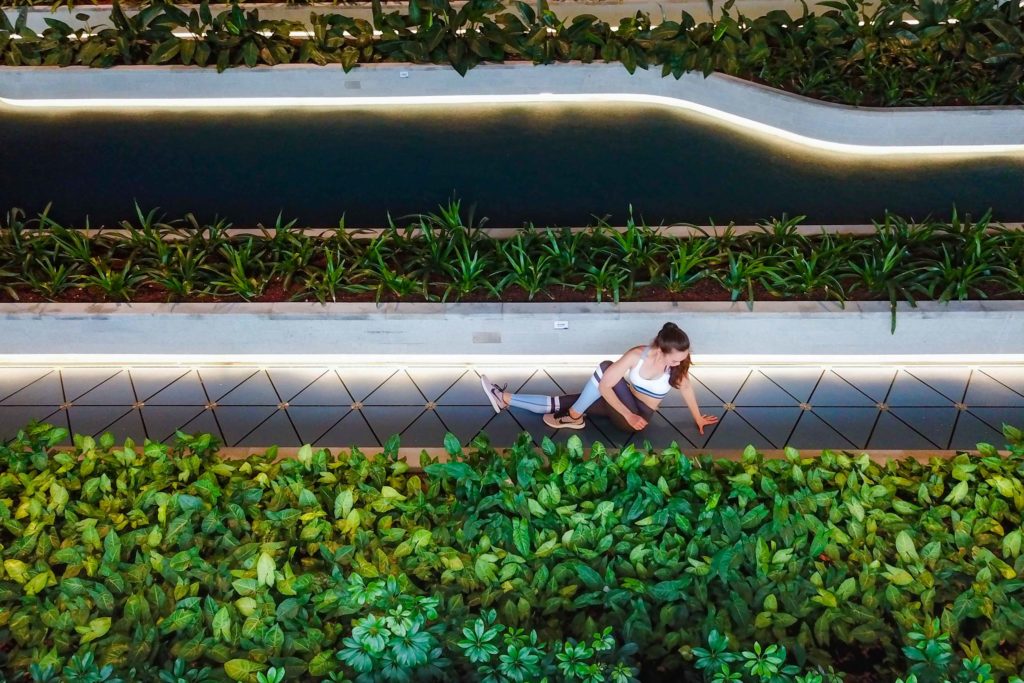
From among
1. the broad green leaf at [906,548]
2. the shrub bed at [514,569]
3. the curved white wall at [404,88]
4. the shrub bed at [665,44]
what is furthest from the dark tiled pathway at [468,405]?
Answer: the shrub bed at [665,44]

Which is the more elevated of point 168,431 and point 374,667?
point 374,667

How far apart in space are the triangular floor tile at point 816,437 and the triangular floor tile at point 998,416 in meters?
0.77

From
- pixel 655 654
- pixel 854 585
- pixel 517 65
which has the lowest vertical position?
pixel 655 654

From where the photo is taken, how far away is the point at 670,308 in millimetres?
3996

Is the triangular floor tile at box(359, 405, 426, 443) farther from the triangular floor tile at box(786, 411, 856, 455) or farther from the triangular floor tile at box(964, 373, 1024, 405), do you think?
the triangular floor tile at box(964, 373, 1024, 405)

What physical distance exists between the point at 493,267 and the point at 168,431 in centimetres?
197

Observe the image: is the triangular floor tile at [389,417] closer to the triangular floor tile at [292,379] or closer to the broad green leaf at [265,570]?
the triangular floor tile at [292,379]

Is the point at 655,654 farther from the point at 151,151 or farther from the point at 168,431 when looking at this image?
the point at 151,151

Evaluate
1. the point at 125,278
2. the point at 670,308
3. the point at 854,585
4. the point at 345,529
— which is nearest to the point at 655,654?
the point at 854,585

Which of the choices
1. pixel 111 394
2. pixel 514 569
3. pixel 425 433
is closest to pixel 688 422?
pixel 425 433

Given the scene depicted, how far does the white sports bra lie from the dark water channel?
236 centimetres

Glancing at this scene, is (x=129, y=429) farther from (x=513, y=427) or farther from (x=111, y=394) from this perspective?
(x=513, y=427)

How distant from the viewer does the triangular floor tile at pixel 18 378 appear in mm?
4094

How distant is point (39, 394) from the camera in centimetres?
405
